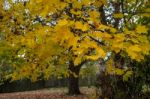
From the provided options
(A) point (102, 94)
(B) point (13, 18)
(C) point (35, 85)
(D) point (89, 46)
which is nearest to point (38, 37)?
(B) point (13, 18)

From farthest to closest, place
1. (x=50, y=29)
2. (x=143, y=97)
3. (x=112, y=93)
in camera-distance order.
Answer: (x=112, y=93) < (x=143, y=97) < (x=50, y=29)

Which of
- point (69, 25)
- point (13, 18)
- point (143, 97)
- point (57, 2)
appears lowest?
point (143, 97)

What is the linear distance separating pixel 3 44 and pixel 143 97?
3.83 metres

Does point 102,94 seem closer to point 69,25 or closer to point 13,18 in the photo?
point 13,18

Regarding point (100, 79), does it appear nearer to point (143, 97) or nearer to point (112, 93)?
point (112, 93)

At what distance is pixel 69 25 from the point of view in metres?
4.02

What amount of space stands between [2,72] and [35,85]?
18.7m

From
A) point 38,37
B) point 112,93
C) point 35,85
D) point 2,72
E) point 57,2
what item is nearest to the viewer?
point 57,2

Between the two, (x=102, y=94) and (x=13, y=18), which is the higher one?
(x=13, y=18)

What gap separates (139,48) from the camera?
409 cm

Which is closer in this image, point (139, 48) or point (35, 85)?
point (139, 48)

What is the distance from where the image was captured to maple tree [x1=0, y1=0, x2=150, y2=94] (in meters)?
4.06

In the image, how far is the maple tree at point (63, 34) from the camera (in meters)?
4.06

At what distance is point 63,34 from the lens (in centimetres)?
402
